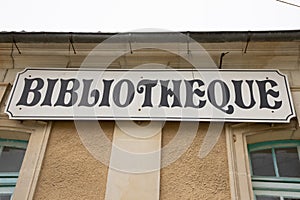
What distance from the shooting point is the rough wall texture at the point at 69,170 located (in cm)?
345

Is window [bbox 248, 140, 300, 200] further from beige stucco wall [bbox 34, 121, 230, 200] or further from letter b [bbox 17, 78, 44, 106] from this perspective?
letter b [bbox 17, 78, 44, 106]

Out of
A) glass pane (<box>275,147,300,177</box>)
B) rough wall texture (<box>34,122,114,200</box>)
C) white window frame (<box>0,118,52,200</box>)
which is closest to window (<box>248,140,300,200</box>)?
glass pane (<box>275,147,300,177</box>)

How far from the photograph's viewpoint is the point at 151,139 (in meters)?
3.82

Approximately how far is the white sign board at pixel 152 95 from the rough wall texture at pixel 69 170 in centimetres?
20

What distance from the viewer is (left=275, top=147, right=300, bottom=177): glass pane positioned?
376 centimetres

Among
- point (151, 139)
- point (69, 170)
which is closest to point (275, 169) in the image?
point (151, 139)

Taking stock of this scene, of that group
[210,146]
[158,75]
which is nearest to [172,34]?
[158,75]

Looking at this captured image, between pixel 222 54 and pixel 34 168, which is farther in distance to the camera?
pixel 222 54

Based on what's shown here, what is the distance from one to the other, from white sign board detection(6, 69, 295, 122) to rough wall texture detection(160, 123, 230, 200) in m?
0.34

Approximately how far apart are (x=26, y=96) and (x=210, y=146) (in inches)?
81.9

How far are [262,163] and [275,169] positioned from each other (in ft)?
0.46

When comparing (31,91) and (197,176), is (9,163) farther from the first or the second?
(197,176)

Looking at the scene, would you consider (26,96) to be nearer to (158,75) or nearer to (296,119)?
(158,75)

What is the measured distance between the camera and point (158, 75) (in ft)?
14.3
